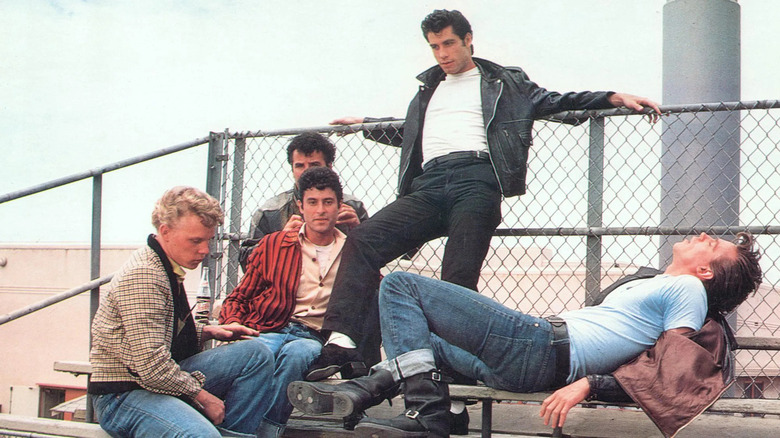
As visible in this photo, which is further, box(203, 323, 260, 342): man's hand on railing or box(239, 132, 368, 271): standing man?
box(239, 132, 368, 271): standing man

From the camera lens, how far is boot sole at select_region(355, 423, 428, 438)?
294 cm

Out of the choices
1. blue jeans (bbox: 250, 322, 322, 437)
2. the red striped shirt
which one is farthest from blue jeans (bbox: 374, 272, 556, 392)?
the red striped shirt

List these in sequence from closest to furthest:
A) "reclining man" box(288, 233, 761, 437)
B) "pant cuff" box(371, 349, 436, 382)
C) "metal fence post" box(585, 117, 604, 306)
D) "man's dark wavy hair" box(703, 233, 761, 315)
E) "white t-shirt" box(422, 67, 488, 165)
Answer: "reclining man" box(288, 233, 761, 437)
"pant cuff" box(371, 349, 436, 382)
"man's dark wavy hair" box(703, 233, 761, 315)
"white t-shirt" box(422, 67, 488, 165)
"metal fence post" box(585, 117, 604, 306)

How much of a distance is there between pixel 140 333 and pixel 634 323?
1854 millimetres

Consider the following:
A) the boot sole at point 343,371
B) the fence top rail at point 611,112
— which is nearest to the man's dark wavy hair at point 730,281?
the fence top rail at point 611,112

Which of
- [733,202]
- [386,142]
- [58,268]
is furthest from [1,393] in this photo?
[733,202]

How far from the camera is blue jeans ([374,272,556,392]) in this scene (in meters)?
3.16

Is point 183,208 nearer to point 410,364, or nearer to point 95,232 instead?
point 410,364

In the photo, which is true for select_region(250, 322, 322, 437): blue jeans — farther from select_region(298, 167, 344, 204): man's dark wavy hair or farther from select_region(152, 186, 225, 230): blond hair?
select_region(298, 167, 344, 204): man's dark wavy hair

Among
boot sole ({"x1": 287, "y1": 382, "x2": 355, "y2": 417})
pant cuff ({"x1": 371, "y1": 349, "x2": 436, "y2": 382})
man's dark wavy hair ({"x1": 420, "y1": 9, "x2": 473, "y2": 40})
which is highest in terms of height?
man's dark wavy hair ({"x1": 420, "y1": 9, "x2": 473, "y2": 40})

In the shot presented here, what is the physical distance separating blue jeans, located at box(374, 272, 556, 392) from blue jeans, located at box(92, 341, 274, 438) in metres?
0.54

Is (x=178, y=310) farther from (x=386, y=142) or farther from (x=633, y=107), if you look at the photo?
(x=633, y=107)

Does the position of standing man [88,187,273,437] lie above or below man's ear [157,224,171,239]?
below

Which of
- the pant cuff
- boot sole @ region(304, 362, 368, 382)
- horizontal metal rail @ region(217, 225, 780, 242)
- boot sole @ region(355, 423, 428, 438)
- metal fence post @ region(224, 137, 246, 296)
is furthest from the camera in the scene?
metal fence post @ region(224, 137, 246, 296)
